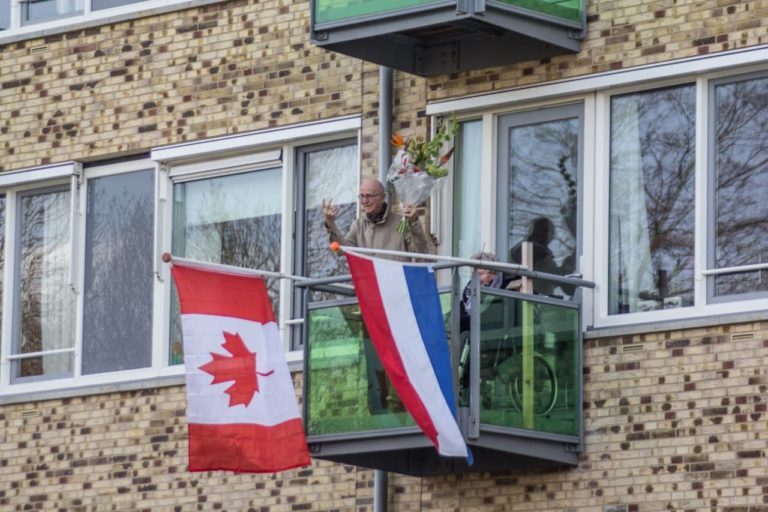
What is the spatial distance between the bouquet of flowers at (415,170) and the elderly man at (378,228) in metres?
0.09

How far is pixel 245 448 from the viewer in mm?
20812

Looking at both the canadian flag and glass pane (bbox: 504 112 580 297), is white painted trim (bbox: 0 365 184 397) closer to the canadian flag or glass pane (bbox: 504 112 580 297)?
the canadian flag

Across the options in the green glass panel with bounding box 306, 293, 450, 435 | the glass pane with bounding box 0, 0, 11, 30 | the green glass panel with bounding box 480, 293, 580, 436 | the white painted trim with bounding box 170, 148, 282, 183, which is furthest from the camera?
the glass pane with bounding box 0, 0, 11, 30

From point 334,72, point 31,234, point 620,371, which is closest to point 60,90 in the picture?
point 31,234

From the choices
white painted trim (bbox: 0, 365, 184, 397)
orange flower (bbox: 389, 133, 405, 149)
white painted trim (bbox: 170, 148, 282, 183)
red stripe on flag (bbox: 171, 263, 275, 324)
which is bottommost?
white painted trim (bbox: 0, 365, 184, 397)

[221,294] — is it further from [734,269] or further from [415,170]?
[734,269]

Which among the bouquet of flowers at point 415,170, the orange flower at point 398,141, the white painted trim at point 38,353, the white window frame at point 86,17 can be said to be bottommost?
the white painted trim at point 38,353

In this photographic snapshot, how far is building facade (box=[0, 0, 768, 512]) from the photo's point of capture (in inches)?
817

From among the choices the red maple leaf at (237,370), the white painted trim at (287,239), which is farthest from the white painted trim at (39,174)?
the red maple leaf at (237,370)

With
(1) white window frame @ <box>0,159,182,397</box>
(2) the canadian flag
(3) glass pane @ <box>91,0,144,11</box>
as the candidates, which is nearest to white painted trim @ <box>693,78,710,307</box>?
(2) the canadian flag

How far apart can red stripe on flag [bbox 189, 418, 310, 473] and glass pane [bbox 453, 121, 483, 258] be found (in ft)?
7.94

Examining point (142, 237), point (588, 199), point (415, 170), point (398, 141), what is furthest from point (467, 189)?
point (142, 237)

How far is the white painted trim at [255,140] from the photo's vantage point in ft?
76.2

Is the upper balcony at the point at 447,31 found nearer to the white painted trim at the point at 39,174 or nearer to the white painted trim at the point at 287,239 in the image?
the white painted trim at the point at 287,239
